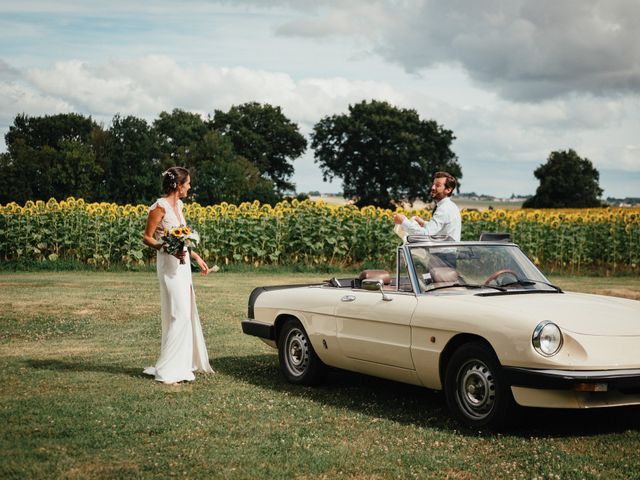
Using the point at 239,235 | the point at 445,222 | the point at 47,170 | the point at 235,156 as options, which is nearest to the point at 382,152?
the point at 235,156

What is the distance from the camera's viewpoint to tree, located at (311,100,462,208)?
7588cm

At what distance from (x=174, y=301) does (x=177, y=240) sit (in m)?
0.67

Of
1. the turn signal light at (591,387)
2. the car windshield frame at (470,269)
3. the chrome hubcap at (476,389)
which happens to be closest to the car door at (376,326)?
the car windshield frame at (470,269)

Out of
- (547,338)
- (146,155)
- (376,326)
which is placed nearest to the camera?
(547,338)

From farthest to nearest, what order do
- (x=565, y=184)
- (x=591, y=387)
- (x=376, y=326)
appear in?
(x=565, y=184) → (x=376, y=326) → (x=591, y=387)

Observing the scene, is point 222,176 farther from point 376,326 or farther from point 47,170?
point 376,326

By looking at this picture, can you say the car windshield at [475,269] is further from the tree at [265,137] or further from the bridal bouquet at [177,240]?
the tree at [265,137]

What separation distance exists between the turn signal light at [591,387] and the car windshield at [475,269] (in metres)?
1.49

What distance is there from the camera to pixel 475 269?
8.02 meters

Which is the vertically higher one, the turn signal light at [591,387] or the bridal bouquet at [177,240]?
the bridal bouquet at [177,240]

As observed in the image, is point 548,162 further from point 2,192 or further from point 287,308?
point 287,308

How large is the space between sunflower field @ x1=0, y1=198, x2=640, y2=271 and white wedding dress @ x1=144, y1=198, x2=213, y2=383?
15.4m

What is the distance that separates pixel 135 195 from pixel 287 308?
65.3 meters

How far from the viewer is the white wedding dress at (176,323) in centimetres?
931
